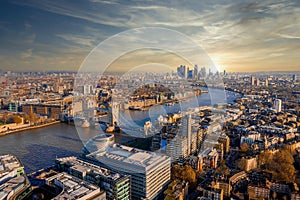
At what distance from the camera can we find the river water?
135 inches

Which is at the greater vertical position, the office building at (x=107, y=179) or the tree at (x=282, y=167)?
the office building at (x=107, y=179)

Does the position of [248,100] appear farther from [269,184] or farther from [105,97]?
[269,184]

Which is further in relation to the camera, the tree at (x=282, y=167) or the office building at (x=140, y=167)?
the tree at (x=282, y=167)

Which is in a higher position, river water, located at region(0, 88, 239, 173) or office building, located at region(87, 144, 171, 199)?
office building, located at region(87, 144, 171, 199)

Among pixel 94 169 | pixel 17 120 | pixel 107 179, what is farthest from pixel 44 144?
pixel 107 179

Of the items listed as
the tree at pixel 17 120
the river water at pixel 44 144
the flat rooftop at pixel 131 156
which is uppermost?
the flat rooftop at pixel 131 156

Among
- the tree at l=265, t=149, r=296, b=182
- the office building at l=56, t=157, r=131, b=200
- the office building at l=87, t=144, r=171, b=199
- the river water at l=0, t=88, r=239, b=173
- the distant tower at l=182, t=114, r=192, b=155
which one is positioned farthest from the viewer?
the distant tower at l=182, t=114, r=192, b=155

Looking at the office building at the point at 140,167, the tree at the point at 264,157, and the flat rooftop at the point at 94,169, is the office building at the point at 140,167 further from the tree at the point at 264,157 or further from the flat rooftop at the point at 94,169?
the tree at the point at 264,157

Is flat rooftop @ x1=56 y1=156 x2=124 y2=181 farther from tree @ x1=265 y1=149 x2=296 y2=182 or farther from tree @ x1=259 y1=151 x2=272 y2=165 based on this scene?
tree @ x1=259 y1=151 x2=272 y2=165

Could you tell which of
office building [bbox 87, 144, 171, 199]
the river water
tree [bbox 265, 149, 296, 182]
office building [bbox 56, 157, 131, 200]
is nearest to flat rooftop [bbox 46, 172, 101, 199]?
office building [bbox 56, 157, 131, 200]

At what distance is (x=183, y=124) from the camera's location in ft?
12.3

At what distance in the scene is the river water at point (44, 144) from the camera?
11.2ft

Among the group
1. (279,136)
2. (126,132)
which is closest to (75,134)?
(126,132)

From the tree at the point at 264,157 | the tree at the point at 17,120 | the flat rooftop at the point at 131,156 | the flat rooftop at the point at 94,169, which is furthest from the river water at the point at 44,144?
the tree at the point at 264,157
